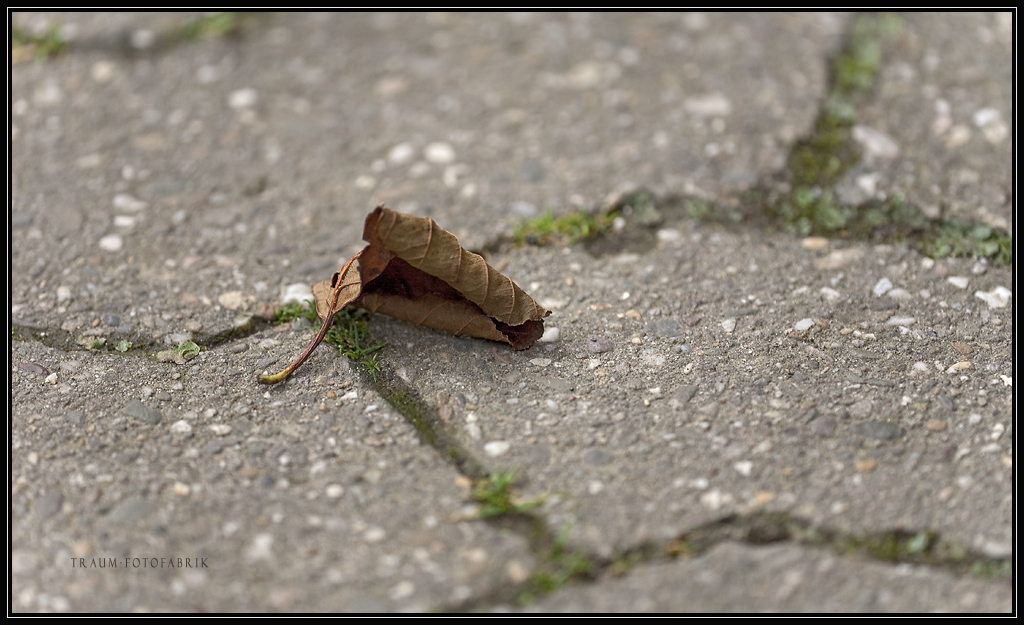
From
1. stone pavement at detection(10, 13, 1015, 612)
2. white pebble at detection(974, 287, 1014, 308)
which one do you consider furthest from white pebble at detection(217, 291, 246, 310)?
white pebble at detection(974, 287, 1014, 308)

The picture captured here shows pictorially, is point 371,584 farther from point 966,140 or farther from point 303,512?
point 966,140

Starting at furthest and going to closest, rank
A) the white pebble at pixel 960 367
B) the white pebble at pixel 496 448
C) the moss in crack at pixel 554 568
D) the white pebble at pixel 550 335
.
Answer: the white pebble at pixel 550 335, the white pebble at pixel 960 367, the white pebble at pixel 496 448, the moss in crack at pixel 554 568

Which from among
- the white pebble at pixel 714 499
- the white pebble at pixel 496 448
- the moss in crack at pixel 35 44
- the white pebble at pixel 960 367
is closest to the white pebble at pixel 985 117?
the white pebble at pixel 960 367

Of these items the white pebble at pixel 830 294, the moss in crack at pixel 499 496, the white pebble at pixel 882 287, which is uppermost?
the white pebble at pixel 882 287

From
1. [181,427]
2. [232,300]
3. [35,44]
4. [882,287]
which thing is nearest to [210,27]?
[35,44]

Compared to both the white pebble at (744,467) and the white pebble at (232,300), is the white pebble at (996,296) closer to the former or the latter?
the white pebble at (744,467)

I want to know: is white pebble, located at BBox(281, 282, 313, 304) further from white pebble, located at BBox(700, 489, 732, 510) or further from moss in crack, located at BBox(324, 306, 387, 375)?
white pebble, located at BBox(700, 489, 732, 510)
